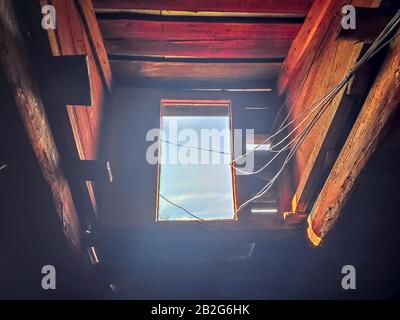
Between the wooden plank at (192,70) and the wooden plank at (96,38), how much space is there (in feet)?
0.80

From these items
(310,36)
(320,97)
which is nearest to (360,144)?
(320,97)

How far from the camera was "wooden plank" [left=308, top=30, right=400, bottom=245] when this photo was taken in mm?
2373

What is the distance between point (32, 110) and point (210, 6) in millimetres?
2440

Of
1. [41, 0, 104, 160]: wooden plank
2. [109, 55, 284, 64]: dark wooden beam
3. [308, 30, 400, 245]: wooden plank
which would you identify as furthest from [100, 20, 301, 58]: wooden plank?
[308, 30, 400, 245]: wooden plank

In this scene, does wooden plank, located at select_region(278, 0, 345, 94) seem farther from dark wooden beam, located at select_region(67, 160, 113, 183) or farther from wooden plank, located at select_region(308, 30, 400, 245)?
dark wooden beam, located at select_region(67, 160, 113, 183)

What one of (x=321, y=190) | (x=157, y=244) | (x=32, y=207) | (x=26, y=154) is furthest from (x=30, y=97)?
(x=321, y=190)

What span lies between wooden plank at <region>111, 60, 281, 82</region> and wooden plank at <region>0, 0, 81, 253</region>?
2309 millimetres

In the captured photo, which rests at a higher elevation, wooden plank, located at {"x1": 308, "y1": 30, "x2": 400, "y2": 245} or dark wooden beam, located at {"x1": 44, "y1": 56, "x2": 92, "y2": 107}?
dark wooden beam, located at {"x1": 44, "y1": 56, "x2": 92, "y2": 107}

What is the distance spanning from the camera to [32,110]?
7.78ft

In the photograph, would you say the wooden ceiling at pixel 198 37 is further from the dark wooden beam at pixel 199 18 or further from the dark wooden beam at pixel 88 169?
the dark wooden beam at pixel 88 169

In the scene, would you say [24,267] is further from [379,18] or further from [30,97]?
[379,18]

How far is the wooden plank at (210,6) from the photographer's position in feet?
12.3

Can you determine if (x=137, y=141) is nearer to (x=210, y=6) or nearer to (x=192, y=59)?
(x=192, y=59)

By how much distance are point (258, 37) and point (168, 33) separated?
3.90 ft
